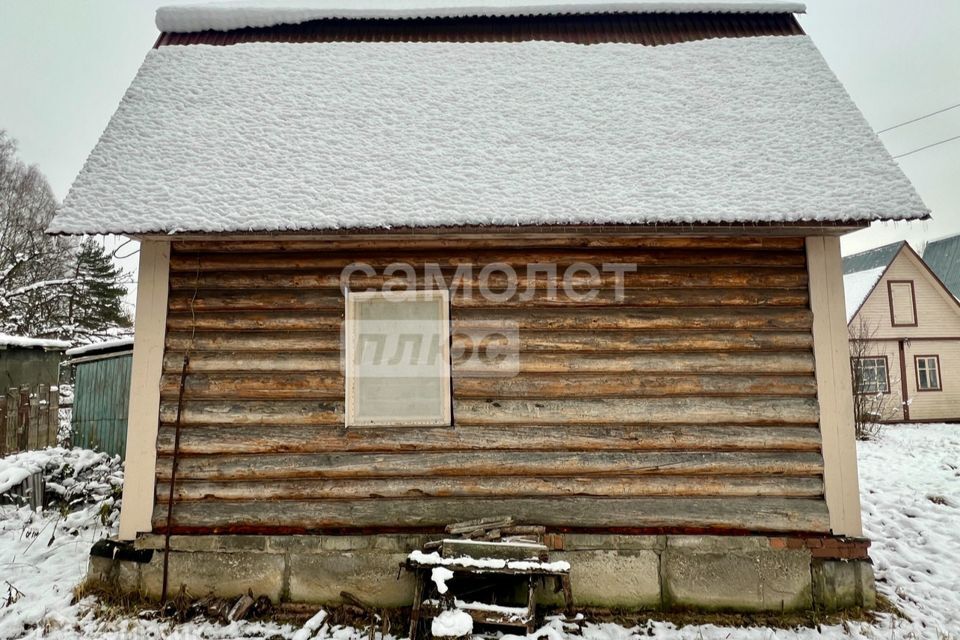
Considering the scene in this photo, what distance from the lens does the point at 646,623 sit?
3984mm

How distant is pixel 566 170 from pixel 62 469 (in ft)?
24.3

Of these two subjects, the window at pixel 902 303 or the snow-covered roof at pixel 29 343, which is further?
the window at pixel 902 303

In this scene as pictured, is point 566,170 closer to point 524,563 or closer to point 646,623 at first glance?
point 524,563

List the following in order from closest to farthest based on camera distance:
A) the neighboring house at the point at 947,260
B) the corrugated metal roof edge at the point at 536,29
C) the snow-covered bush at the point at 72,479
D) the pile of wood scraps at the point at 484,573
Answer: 1. the pile of wood scraps at the point at 484,573
2. the snow-covered bush at the point at 72,479
3. the corrugated metal roof edge at the point at 536,29
4. the neighboring house at the point at 947,260

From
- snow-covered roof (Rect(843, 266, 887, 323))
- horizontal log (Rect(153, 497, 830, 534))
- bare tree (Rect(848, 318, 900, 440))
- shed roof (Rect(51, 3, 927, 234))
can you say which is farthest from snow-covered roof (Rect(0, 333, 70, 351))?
snow-covered roof (Rect(843, 266, 887, 323))

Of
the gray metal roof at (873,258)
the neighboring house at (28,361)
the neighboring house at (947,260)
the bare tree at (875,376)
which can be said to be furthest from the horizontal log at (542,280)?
the neighboring house at (947,260)

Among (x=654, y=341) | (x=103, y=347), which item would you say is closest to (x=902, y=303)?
(x=654, y=341)

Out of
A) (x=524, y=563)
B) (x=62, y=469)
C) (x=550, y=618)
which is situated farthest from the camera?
(x=62, y=469)

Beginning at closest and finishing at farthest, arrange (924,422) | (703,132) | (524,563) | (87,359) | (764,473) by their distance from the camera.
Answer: (524,563), (764,473), (703,132), (87,359), (924,422)

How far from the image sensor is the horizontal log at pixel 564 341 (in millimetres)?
4371

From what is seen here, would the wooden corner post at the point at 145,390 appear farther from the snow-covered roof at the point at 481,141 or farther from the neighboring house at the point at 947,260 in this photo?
the neighboring house at the point at 947,260

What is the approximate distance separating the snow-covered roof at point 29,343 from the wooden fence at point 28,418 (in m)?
1.19

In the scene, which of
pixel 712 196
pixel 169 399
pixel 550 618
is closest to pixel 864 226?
pixel 712 196

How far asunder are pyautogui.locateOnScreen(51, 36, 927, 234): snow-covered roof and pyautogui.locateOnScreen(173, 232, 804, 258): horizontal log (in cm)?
42
